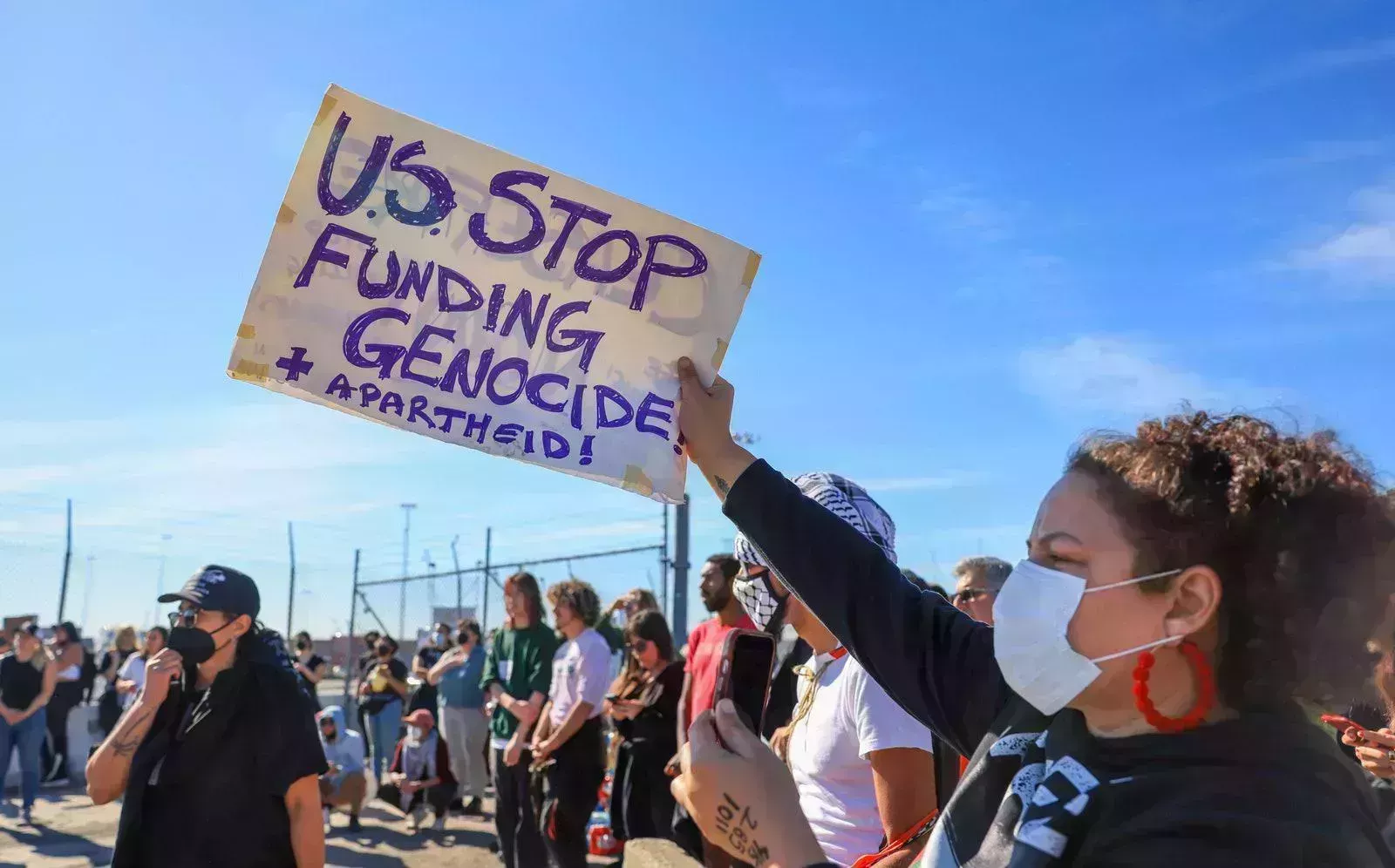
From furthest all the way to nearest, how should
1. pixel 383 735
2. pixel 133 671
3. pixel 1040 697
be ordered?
pixel 133 671, pixel 383 735, pixel 1040 697

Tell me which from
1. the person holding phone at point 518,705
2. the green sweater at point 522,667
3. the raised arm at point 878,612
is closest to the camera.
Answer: the raised arm at point 878,612

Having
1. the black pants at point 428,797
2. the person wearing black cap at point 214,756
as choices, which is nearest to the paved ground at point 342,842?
the black pants at point 428,797

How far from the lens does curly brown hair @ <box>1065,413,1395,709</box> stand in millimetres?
1349

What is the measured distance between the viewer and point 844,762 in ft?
8.10

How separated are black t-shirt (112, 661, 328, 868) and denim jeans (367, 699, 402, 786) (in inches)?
359

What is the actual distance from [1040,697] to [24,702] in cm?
1287

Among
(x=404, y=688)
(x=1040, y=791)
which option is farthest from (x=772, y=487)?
(x=404, y=688)

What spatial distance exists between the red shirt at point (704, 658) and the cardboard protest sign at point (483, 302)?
2153mm

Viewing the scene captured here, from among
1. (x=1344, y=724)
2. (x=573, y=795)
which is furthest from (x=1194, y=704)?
(x=573, y=795)

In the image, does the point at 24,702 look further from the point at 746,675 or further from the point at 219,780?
the point at 746,675

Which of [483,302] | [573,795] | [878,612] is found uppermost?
[483,302]

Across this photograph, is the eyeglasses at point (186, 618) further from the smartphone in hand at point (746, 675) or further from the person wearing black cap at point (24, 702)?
the person wearing black cap at point (24, 702)

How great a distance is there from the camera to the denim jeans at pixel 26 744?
1117 cm

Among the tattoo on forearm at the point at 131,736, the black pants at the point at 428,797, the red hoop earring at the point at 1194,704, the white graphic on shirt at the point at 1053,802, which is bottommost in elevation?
the black pants at the point at 428,797
